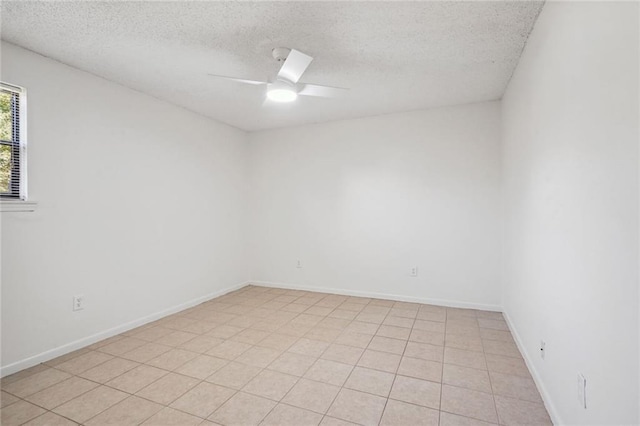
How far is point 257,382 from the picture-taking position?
217 centimetres

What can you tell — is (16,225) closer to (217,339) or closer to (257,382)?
(217,339)

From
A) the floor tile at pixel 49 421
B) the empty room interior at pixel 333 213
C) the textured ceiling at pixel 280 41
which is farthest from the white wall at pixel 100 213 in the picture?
the floor tile at pixel 49 421

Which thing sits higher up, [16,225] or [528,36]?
[528,36]

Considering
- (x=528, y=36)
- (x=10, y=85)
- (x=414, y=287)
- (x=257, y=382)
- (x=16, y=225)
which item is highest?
(x=528, y=36)

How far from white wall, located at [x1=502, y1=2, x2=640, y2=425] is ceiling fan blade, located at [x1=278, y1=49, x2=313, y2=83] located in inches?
57.4

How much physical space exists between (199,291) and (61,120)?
238cm

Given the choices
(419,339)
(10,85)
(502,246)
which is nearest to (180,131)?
(10,85)

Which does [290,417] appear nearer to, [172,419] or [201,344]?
[172,419]

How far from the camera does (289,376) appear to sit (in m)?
2.25

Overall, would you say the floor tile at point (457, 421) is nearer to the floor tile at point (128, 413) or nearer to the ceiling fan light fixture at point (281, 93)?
the floor tile at point (128, 413)

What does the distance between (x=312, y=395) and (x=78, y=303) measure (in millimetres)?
2219

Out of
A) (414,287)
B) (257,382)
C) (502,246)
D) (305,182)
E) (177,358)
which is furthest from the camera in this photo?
(305,182)

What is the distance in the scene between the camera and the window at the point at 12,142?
228cm

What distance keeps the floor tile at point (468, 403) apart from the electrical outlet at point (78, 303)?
3005 millimetres
